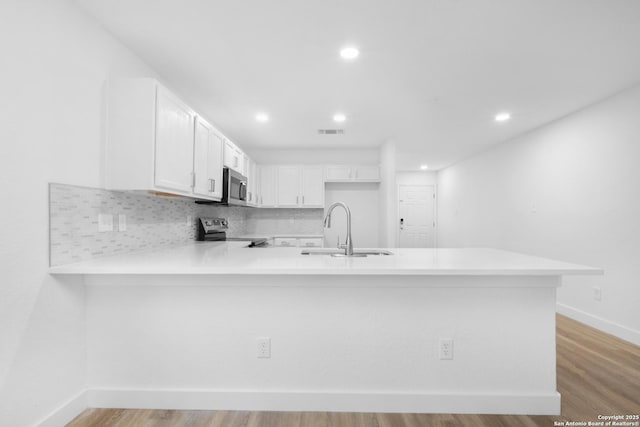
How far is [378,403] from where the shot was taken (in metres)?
1.79

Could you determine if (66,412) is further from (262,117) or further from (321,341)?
(262,117)

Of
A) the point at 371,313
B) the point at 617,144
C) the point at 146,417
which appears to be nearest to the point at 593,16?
the point at 617,144

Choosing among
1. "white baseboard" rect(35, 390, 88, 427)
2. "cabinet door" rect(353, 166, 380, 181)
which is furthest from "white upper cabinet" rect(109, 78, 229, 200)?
"cabinet door" rect(353, 166, 380, 181)

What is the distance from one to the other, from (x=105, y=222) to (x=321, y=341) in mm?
1586

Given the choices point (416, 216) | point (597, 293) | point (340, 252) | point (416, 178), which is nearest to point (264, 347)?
point (340, 252)

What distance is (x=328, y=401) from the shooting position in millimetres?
1794

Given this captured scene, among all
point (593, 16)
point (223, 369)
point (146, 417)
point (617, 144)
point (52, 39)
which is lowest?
point (146, 417)

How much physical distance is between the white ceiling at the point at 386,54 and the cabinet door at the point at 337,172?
1.39 meters

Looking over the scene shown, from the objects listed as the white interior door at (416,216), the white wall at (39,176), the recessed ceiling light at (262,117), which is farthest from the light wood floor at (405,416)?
the white interior door at (416,216)

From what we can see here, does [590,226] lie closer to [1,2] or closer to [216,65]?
[216,65]

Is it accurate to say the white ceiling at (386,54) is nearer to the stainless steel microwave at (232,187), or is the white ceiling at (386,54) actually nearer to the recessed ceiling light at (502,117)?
the recessed ceiling light at (502,117)

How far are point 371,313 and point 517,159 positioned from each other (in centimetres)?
429

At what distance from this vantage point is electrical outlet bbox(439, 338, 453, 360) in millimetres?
1803

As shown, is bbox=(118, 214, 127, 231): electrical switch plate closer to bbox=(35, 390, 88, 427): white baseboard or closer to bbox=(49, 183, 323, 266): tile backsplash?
bbox=(49, 183, 323, 266): tile backsplash
